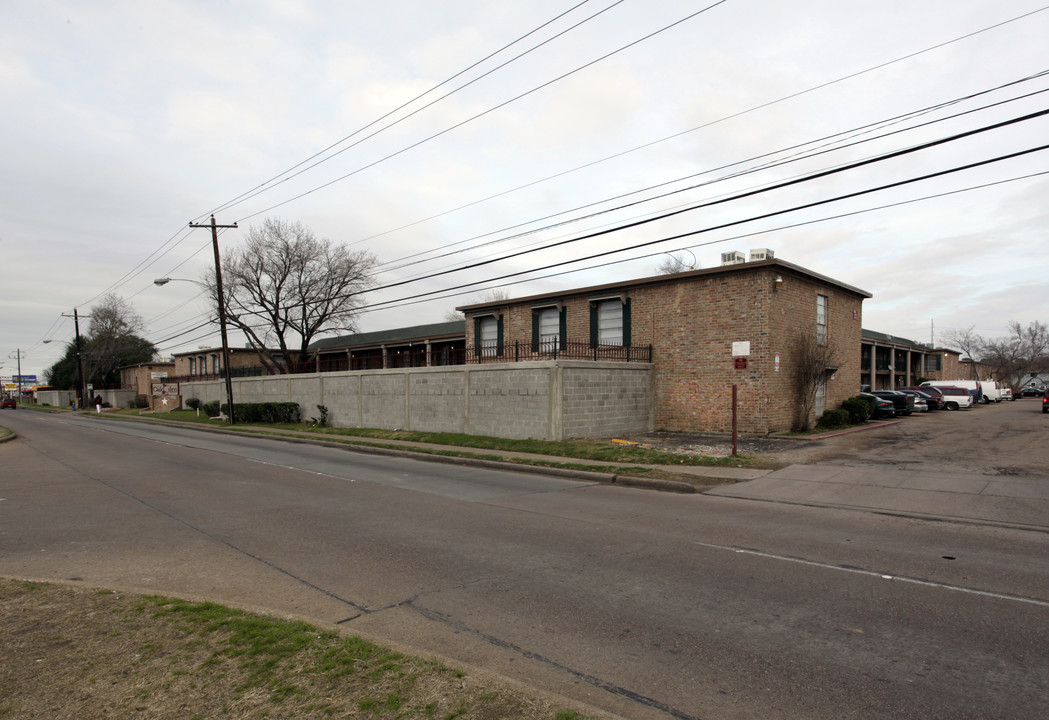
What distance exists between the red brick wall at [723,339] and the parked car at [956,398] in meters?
18.6

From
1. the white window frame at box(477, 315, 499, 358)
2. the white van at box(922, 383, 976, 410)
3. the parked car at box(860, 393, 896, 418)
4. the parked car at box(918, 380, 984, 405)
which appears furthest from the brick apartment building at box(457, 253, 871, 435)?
the parked car at box(918, 380, 984, 405)

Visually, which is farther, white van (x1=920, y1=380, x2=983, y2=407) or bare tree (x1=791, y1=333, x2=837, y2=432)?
white van (x1=920, y1=380, x2=983, y2=407)

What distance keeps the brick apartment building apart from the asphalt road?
1073cm

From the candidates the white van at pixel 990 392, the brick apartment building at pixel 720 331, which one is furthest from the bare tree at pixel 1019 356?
the brick apartment building at pixel 720 331

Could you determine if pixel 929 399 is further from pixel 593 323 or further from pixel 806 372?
pixel 593 323

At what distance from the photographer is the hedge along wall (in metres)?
19.9

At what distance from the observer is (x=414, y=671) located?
3756 mm

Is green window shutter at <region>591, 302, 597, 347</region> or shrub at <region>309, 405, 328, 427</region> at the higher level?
green window shutter at <region>591, 302, 597, 347</region>

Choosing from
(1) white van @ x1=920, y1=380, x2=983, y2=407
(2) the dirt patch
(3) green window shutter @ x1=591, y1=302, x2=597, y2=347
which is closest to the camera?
(2) the dirt patch

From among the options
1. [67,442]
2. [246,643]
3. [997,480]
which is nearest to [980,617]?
[246,643]

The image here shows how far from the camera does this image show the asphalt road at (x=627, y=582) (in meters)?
3.94

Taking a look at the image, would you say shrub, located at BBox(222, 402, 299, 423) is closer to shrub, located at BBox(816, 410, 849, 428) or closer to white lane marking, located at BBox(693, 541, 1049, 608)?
shrub, located at BBox(816, 410, 849, 428)

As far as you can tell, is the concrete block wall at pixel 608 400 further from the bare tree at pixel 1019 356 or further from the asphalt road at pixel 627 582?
the bare tree at pixel 1019 356

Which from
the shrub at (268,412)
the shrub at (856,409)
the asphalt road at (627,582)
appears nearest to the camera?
the asphalt road at (627,582)
